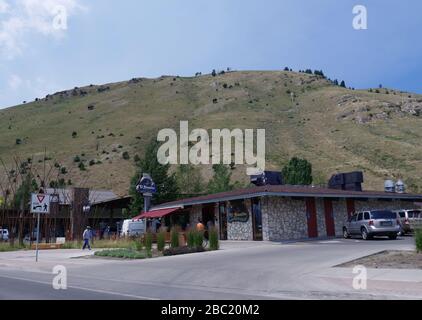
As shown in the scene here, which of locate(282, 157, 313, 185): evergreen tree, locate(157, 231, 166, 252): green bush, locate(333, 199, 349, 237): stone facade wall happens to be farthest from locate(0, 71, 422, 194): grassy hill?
locate(157, 231, 166, 252): green bush

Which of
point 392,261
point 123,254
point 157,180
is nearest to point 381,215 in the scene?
point 392,261

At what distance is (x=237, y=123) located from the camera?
3565 inches

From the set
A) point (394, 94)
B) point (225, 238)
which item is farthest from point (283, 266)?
point (394, 94)

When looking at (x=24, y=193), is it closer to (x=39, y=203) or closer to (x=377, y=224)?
(x=39, y=203)

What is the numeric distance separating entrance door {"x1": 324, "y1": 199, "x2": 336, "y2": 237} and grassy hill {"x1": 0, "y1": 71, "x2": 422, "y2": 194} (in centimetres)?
3124

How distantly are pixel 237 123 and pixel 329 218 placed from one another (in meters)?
58.0

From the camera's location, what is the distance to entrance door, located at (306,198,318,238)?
106 ft

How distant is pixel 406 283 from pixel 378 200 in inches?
1103

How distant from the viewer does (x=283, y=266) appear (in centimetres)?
1631

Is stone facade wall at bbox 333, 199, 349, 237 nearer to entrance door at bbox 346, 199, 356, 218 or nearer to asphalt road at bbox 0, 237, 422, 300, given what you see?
entrance door at bbox 346, 199, 356, 218

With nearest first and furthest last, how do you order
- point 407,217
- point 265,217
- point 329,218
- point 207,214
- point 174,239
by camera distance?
point 174,239, point 265,217, point 407,217, point 329,218, point 207,214

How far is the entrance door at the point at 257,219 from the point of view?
101 feet

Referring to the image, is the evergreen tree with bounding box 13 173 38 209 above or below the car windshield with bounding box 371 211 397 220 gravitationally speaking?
above

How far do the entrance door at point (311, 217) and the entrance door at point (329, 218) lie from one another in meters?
1.29
